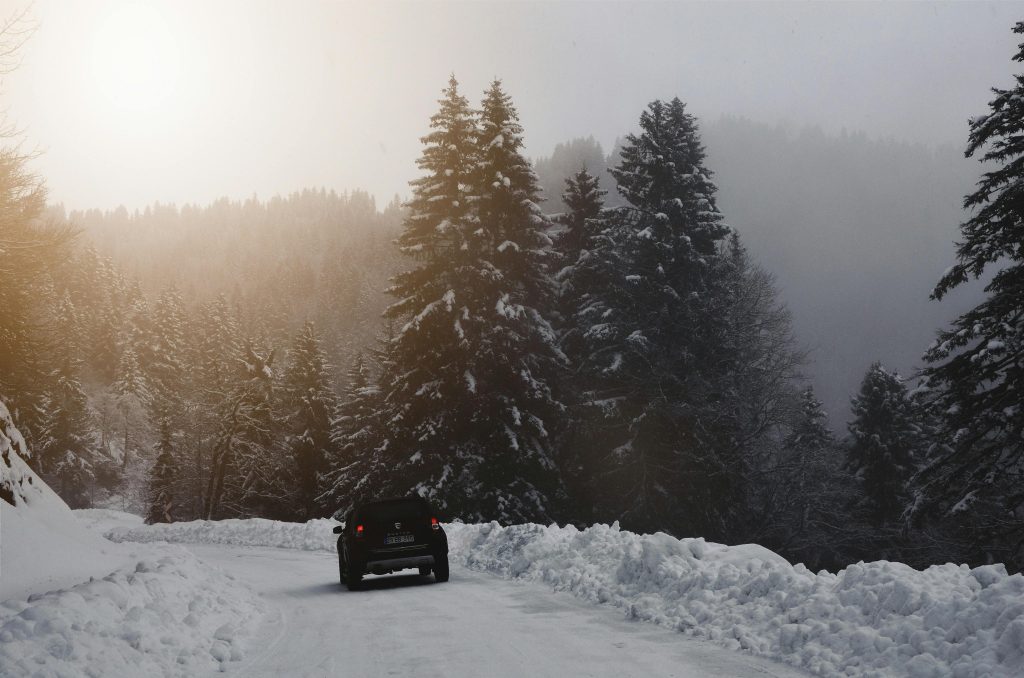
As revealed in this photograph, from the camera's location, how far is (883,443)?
4256 centimetres

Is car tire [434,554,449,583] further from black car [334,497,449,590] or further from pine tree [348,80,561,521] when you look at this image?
pine tree [348,80,561,521]

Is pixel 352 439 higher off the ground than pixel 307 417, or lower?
lower

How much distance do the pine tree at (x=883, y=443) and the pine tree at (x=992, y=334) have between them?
25.3 m

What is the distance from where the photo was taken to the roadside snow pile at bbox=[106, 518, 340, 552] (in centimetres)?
2781

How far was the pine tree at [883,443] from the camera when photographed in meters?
42.0

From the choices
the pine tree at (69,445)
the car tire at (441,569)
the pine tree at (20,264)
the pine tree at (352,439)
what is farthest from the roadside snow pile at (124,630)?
the pine tree at (69,445)

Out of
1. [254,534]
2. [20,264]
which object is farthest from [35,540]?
[254,534]

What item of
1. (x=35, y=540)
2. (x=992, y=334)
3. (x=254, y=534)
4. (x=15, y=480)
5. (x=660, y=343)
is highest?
(x=660, y=343)

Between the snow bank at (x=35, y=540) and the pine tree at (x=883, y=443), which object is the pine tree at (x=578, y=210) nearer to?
the snow bank at (x=35, y=540)

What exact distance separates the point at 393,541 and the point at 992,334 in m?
13.7

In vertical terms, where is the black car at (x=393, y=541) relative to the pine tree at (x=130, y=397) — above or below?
below

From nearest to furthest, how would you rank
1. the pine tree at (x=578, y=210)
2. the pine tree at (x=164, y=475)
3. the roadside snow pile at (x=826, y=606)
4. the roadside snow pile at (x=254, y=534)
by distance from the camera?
the roadside snow pile at (x=826, y=606) → the roadside snow pile at (x=254, y=534) → the pine tree at (x=578, y=210) → the pine tree at (x=164, y=475)

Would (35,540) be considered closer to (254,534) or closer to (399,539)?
(399,539)

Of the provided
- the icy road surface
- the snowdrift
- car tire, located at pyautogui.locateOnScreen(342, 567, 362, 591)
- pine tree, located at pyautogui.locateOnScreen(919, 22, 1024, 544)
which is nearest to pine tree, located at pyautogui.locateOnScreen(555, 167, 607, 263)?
pine tree, located at pyautogui.locateOnScreen(919, 22, 1024, 544)
